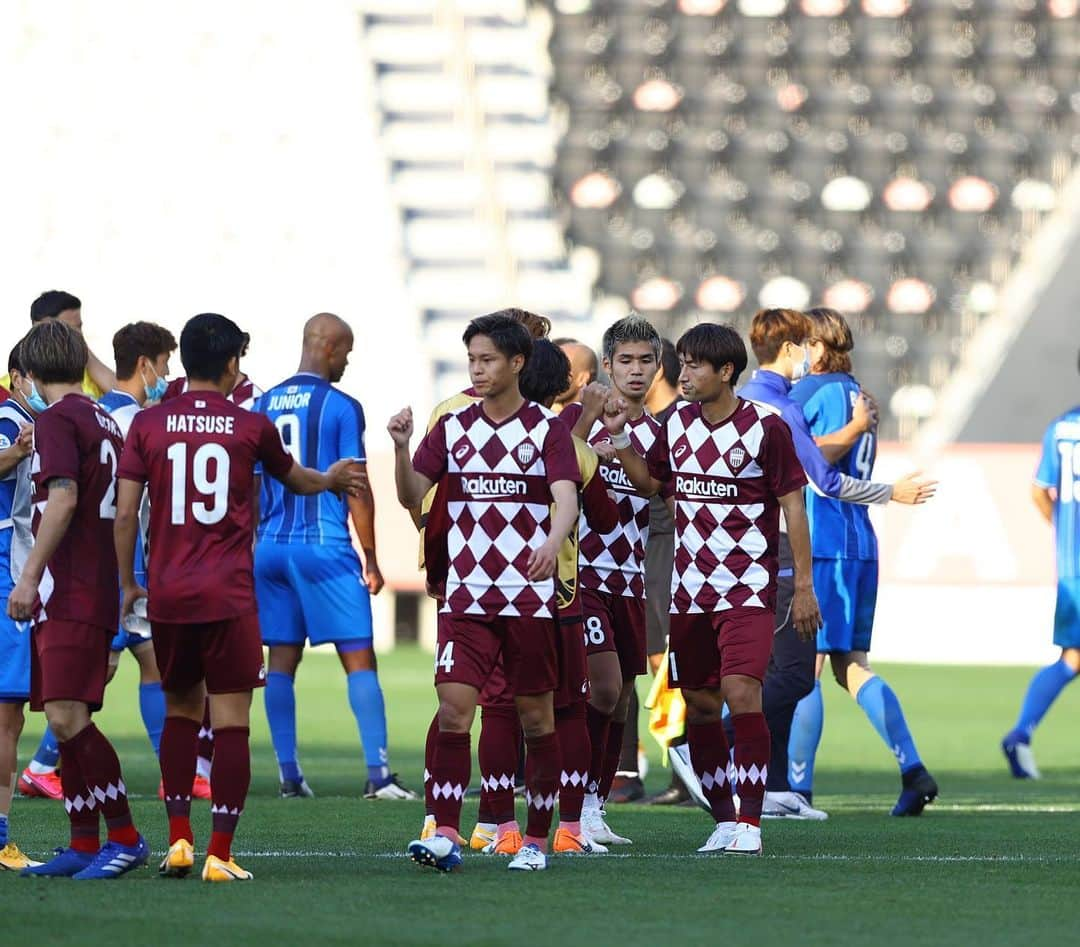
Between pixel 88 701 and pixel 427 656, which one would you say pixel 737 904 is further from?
pixel 427 656

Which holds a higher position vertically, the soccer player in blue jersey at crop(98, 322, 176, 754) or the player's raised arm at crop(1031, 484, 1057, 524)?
the soccer player in blue jersey at crop(98, 322, 176, 754)

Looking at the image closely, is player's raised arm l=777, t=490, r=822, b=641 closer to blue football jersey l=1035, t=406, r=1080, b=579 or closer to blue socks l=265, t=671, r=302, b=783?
blue socks l=265, t=671, r=302, b=783

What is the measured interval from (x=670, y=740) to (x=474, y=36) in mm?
27372

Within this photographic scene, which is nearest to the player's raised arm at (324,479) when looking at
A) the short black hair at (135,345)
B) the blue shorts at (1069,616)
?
the short black hair at (135,345)

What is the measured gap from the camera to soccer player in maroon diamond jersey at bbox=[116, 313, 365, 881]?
621 cm

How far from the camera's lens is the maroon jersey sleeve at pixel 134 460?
624cm

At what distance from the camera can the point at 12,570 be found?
7141 millimetres

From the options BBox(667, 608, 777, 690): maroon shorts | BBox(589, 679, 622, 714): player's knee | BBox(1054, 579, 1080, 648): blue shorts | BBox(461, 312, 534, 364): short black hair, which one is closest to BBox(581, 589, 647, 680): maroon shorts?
BBox(589, 679, 622, 714): player's knee

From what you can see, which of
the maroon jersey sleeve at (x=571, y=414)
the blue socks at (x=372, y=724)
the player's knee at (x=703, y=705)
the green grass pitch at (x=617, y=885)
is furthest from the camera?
the blue socks at (x=372, y=724)

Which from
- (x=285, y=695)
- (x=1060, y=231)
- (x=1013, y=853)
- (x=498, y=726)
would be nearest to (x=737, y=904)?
(x=498, y=726)

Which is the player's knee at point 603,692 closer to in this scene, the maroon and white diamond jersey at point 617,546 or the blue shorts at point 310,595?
the maroon and white diamond jersey at point 617,546

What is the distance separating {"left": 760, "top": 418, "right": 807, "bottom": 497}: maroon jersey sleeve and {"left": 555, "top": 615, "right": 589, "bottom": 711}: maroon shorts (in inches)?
32.2

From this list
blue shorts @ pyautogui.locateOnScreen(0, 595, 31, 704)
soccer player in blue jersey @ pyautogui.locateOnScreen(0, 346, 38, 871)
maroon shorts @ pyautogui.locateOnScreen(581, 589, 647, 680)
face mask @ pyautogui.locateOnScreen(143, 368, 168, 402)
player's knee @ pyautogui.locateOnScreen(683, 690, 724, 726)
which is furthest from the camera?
face mask @ pyautogui.locateOnScreen(143, 368, 168, 402)

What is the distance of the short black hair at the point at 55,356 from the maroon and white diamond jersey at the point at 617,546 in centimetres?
188
